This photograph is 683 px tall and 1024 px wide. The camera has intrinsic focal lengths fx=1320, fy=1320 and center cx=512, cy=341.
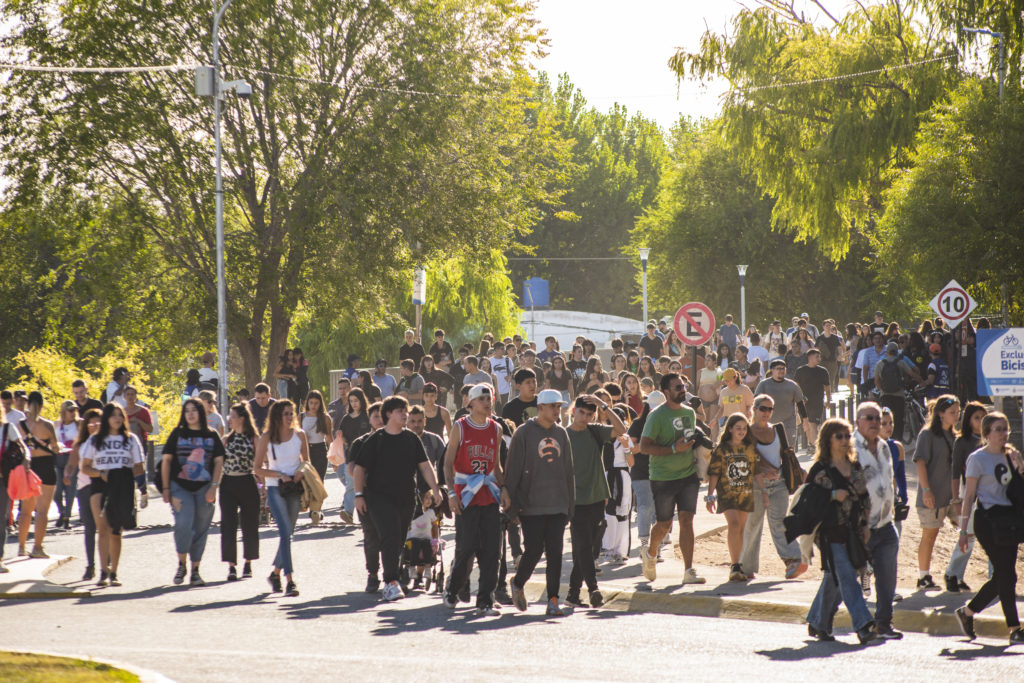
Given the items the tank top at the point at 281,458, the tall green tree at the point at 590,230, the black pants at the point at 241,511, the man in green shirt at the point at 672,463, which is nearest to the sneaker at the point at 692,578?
the man in green shirt at the point at 672,463

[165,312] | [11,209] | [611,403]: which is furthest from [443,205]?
[611,403]

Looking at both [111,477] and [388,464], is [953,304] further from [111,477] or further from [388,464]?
[111,477]

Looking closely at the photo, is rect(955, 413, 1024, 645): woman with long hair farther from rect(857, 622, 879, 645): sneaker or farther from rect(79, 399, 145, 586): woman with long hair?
rect(79, 399, 145, 586): woman with long hair

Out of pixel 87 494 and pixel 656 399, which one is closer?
pixel 87 494

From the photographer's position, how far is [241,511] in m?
12.6

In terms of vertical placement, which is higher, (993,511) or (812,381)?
(812,381)

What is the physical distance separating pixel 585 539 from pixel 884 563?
7.90 ft

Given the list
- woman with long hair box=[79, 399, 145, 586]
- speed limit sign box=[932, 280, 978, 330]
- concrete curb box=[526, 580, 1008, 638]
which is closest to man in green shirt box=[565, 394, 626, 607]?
concrete curb box=[526, 580, 1008, 638]

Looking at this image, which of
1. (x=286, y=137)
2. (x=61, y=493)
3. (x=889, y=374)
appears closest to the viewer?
(x=61, y=493)

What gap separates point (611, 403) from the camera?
13.6 m

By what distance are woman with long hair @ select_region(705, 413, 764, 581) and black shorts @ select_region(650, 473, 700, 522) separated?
22 centimetres

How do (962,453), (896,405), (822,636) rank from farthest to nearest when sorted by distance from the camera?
(896,405), (962,453), (822,636)

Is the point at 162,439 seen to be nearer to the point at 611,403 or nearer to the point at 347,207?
the point at 347,207

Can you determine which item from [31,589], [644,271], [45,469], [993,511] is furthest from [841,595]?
[644,271]
